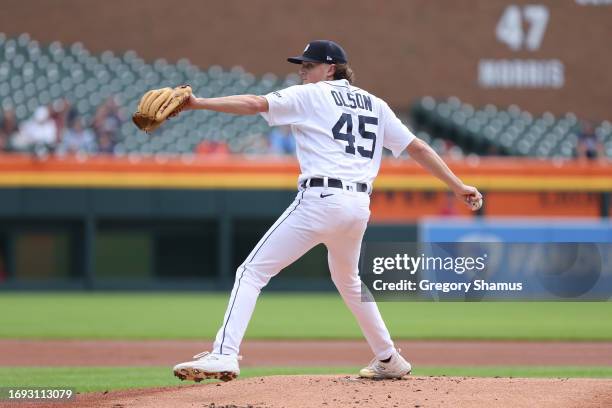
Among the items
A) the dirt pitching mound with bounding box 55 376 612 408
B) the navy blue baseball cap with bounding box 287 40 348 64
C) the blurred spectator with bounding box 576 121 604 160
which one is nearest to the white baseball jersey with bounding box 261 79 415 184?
the navy blue baseball cap with bounding box 287 40 348 64

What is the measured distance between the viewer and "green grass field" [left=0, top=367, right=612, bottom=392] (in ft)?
21.9

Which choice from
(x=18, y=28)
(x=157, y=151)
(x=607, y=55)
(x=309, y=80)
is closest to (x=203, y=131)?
(x=157, y=151)

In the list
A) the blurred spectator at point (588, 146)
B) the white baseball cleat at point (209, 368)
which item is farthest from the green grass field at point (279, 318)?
the white baseball cleat at point (209, 368)

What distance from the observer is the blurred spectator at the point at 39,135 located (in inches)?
646

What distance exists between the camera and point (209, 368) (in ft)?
16.1

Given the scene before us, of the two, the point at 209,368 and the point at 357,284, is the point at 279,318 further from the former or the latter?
the point at 209,368

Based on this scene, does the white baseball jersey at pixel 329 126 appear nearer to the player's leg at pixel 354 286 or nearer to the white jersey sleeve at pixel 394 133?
the white jersey sleeve at pixel 394 133

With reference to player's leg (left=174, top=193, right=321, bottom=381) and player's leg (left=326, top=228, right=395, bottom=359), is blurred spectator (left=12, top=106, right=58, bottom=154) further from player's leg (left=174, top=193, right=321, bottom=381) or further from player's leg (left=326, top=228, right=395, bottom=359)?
player's leg (left=174, top=193, right=321, bottom=381)

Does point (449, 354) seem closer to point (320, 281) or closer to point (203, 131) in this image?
point (320, 281)

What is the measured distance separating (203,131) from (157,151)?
113cm

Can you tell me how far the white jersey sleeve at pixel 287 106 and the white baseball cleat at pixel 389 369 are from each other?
1508mm

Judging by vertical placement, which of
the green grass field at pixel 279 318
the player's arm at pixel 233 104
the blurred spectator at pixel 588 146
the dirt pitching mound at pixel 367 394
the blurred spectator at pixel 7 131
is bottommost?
the green grass field at pixel 279 318

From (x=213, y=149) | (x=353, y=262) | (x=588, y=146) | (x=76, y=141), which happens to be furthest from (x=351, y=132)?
(x=588, y=146)

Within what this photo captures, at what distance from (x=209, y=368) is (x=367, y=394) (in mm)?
867
